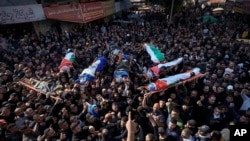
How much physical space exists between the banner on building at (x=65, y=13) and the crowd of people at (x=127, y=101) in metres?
5.71

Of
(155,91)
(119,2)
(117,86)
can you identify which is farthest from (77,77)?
(119,2)

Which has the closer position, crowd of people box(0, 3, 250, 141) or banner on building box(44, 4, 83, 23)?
crowd of people box(0, 3, 250, 141)

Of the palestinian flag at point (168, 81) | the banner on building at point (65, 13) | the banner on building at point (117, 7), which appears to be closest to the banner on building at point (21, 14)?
the banner on building at point (65, 13)

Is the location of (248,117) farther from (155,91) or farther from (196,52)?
(196,52)

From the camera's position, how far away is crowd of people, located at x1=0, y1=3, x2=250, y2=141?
545 centimetres

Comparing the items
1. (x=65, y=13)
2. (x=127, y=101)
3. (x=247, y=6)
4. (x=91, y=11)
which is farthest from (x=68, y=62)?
(x=247, y=6)

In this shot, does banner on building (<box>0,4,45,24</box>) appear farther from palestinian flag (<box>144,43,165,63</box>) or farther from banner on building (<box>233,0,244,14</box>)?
banner on building (<box>233,0,244,14</box>)

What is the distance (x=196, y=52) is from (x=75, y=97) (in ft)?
17.9

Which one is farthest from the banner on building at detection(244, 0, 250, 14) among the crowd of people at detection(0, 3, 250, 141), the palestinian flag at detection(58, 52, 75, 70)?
the palestinian flag at detection(58, 52, 75, 70)

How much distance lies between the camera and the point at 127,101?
6801 millimetres

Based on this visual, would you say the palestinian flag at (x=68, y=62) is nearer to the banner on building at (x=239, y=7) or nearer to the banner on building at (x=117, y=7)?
the banner on building at (x=239, y=7)

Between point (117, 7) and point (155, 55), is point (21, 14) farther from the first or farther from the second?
point (117, 7)

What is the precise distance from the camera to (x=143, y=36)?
1644cm

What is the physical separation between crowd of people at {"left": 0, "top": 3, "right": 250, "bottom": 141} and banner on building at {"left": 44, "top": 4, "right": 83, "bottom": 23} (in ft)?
18.7
